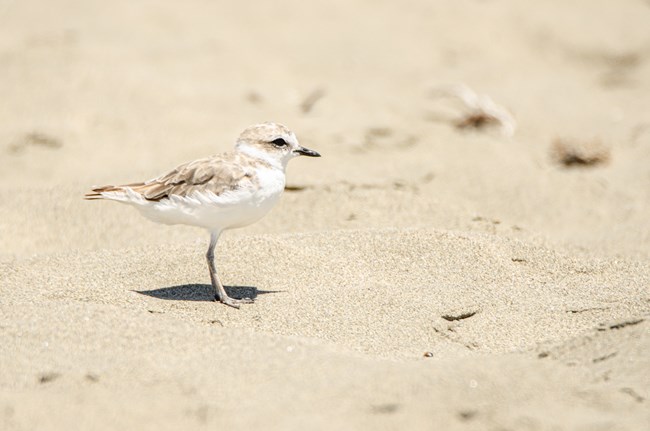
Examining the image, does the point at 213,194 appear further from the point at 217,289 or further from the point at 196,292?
the point at 196,292

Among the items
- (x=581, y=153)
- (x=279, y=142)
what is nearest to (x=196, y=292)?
(x=279, y=142)

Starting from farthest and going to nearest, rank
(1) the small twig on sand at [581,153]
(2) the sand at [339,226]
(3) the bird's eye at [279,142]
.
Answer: (1) the small twig on sand at [581,153], (3) the bird's eye at [279,142], (2) the sand at [339,226]

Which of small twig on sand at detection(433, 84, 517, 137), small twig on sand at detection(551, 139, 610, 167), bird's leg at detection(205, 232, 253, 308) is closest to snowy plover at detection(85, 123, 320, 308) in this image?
bird's leg at detection(205, 232, 253, 308)

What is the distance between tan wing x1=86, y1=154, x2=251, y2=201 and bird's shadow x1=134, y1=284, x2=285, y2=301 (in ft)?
1.92

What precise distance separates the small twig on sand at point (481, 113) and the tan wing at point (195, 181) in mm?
4835

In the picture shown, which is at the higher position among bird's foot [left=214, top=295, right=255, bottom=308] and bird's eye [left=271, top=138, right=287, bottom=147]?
bird's eye [left=271, top=138, right=287, bottom=147]

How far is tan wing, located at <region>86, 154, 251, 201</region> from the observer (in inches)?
213

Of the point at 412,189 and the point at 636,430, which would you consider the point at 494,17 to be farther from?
the point at 636,430

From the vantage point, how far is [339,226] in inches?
281

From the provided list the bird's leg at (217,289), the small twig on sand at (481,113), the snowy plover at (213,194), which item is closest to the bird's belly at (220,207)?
the snowy plover at (213,194)

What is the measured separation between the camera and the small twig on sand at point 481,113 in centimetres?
987

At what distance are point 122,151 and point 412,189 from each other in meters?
3.01

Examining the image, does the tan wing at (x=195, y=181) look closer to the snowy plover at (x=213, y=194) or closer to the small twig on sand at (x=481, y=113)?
the snowy plover at (x=213, y=194)

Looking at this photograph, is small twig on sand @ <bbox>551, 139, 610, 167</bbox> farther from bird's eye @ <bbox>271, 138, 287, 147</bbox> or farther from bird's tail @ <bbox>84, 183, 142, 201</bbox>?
bird's tail @ <bbox>84, 183, 142, 201</bbox>
